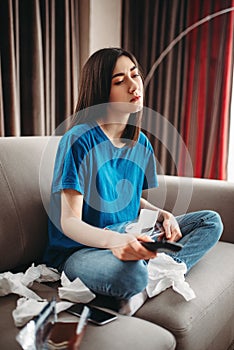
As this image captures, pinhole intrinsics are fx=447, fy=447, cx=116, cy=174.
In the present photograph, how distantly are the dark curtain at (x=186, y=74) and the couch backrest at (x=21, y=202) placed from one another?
1345 millimetres

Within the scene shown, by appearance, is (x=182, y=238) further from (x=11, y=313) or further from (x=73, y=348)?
(x=73, y=348)

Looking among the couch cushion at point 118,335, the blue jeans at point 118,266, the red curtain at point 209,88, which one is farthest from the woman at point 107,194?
the red curtain at point 209,88

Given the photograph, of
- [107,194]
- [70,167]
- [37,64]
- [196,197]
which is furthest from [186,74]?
[70,167]

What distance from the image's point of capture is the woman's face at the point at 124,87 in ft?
4.56

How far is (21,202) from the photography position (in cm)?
141

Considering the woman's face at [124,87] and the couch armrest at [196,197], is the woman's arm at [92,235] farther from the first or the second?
the couch armrest at [196,197]

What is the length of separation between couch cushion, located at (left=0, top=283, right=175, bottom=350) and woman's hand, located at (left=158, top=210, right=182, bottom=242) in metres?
0.41

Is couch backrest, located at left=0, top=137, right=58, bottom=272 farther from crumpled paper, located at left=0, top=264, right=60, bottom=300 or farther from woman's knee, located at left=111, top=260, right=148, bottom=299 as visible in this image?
woman's knee, located at left=111, top=260, right=148, bottom=299

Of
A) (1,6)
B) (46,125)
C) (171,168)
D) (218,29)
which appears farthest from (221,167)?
(1,6)

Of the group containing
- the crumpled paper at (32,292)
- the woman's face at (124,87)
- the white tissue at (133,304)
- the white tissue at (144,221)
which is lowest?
the white tissue at (133,304)

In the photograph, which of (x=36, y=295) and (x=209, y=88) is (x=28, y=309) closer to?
(x=36, y=295)

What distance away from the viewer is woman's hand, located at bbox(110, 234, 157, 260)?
111cm

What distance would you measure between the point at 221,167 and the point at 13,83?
4.47ft

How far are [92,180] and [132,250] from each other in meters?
0.32
